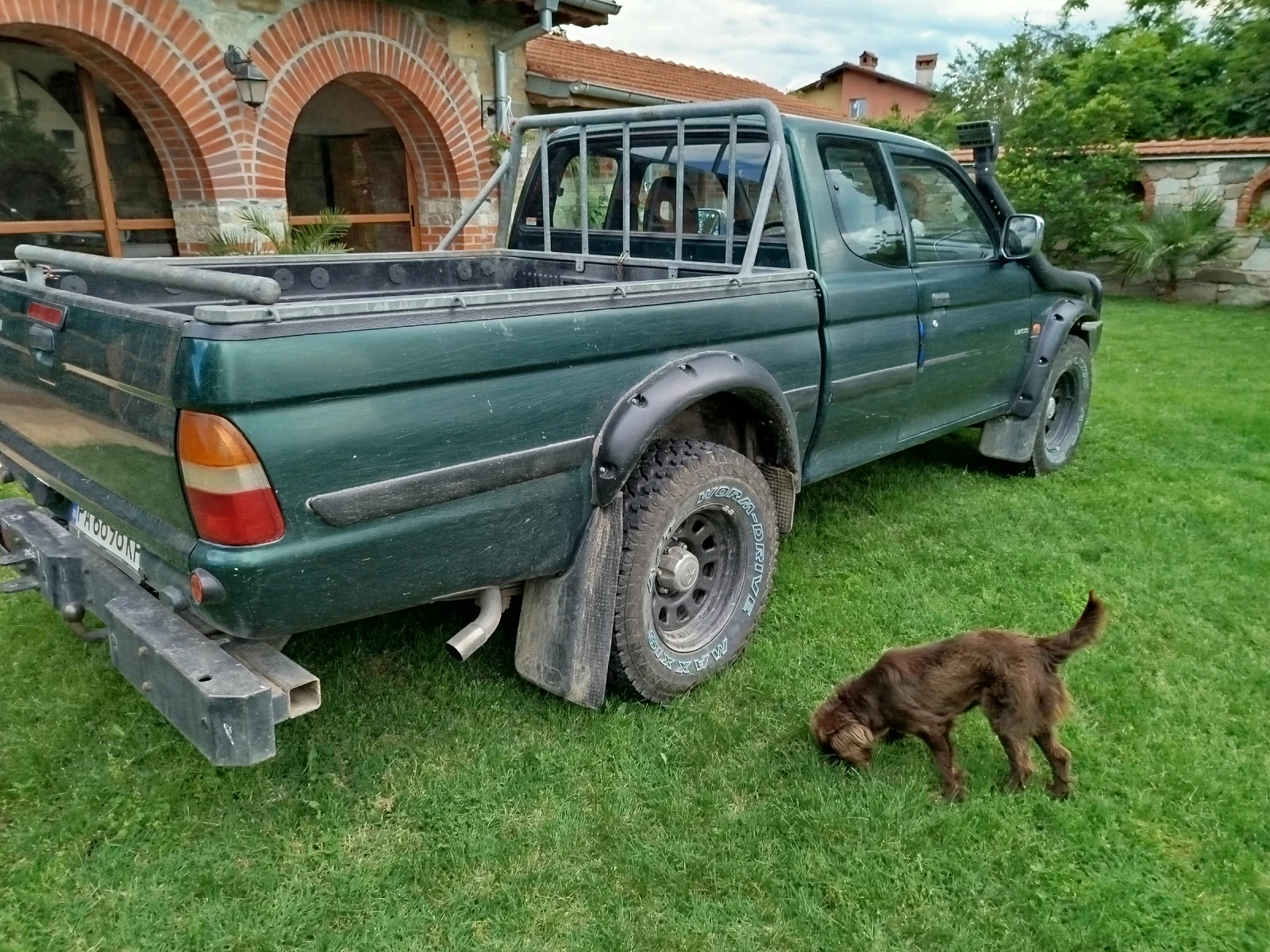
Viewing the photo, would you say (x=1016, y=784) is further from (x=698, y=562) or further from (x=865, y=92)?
(x=865, y=92)

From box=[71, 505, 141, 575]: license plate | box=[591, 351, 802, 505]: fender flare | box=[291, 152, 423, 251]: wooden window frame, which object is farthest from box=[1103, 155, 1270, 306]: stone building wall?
box=[71, 505, 141, 575]: license plate

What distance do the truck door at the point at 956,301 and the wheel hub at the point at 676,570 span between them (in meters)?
1.61

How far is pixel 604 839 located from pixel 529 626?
66 centimetres

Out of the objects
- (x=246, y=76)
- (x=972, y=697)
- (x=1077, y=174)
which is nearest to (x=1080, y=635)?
(x=972, y=697)

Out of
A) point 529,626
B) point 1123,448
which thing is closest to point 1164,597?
point 1123,448

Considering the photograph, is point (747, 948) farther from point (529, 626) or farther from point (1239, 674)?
point (1239, 674)

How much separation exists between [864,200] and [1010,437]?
78.2 inches

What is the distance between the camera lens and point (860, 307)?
141 inches

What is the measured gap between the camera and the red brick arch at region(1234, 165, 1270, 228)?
1292 centimetres

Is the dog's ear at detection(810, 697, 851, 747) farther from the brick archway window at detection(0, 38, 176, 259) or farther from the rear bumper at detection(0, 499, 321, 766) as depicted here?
the brick archway window at detection(0, 38, 176, 259)

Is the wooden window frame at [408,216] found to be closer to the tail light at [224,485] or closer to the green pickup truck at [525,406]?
the green pickup truck at [525,406]

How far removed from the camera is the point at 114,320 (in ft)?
6.82

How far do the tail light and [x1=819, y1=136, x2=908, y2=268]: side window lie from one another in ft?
8.26

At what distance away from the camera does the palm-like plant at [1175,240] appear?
1284cm
